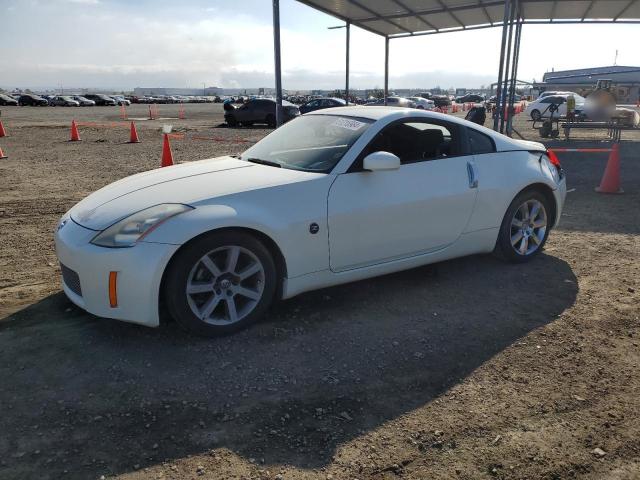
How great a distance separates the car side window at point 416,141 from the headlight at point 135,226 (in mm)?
1391

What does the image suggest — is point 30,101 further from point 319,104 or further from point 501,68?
point 501,68

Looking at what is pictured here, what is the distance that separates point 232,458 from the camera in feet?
7.43

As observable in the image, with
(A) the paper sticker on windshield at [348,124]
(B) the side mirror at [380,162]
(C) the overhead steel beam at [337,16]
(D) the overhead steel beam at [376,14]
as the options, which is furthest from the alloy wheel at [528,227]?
(D) the overhead steel beam at [376,14]

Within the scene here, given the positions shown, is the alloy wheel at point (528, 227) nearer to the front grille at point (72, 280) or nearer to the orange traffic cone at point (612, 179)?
the front grille at point (72, 280)

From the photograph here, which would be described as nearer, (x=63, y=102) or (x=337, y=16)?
(x=337, y=16)

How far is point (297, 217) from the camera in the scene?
3.38 metres

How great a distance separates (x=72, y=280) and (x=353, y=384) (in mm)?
1954

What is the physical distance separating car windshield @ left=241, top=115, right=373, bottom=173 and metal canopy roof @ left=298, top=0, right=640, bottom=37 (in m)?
9.41

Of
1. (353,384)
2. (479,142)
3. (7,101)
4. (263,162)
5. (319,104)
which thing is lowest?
(353,384)

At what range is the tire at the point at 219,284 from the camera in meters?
3.11

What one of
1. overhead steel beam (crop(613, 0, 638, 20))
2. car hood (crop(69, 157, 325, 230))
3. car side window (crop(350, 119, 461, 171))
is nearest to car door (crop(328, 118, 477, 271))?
car side window (crop(350, 119, 461, 171))

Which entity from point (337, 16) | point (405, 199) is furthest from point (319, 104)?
point (405, 199)

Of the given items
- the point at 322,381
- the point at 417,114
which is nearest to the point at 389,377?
the point at 322,381

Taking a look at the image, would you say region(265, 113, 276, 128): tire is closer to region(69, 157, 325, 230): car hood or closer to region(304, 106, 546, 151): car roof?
region(304, 106, 546, 151): car roof
